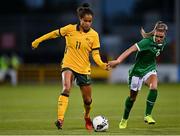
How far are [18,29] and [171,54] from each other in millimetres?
11757

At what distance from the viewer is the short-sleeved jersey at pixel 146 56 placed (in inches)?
591

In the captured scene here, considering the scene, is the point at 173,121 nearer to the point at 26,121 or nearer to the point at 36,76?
the point at 26,121

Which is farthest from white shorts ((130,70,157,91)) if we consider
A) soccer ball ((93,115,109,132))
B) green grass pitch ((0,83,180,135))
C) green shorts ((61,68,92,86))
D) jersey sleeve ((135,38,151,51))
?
soccer ball ((93,115,109,132))

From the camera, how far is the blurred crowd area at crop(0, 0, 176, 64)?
51.8 meters

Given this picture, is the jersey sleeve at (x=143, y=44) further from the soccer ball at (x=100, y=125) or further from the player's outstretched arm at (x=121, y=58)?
the soccer ball at (x=100, y=125)

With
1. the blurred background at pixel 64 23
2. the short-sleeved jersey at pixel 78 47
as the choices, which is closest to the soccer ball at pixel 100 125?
the short-sleeved jersey at pixel 78 47

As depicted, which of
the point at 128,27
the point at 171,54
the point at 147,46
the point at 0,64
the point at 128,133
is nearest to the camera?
the point at 128,133

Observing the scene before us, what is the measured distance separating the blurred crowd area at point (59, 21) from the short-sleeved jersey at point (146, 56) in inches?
1380

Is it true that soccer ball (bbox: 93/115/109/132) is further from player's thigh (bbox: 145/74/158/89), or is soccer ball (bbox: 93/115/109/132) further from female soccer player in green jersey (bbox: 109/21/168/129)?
player's thigh (bbox: 145/74/158/89)

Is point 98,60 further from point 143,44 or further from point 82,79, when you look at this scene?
point 143,44

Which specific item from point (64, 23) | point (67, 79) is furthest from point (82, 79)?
point (64, 23)

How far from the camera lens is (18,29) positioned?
2096 inches

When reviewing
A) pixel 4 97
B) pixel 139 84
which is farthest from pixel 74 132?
pixel 4 97

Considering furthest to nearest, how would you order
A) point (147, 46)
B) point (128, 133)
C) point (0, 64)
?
point (0, 64) < point (147, 46) < point (128, 133)
